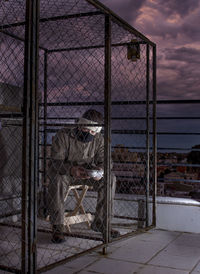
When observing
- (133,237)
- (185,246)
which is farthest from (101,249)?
(185,246)

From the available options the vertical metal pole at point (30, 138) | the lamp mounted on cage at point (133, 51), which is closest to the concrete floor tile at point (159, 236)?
the vertical metal pole at point (30, 138)

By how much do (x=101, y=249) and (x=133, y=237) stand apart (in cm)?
51

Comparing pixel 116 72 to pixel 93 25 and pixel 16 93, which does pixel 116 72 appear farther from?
pixel 16 93

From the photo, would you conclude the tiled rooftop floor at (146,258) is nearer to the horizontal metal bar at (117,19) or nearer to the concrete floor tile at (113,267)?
the concrete floor tile at (113,267)

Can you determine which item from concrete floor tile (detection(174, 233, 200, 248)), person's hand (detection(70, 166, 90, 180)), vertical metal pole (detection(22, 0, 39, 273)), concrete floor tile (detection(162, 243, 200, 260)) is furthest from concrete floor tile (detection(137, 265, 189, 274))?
person's hand (detection(70, 166, 90, 180))

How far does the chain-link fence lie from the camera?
3.09 m

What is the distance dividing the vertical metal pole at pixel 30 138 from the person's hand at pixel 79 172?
113cm

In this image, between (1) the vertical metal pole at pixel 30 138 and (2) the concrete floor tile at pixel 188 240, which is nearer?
(1) the vertical metal pole at pixel 30 138

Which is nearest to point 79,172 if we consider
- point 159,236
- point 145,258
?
point 145,258

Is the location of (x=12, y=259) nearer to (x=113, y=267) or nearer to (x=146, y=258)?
(x=113, y=267)

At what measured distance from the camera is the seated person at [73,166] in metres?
3.42

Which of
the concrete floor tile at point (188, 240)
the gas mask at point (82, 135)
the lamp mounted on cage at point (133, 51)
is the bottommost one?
the concrete floor tile at point (188, 240)

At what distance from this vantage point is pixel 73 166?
346cm

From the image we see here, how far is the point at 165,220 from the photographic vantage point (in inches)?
155
